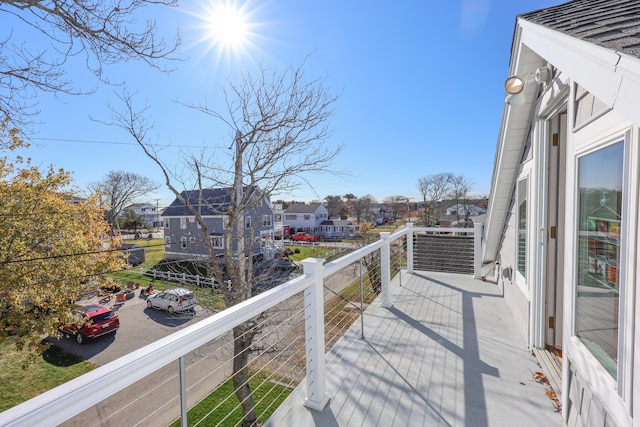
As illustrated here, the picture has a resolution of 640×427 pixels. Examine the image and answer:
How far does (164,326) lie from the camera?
40.2 ft

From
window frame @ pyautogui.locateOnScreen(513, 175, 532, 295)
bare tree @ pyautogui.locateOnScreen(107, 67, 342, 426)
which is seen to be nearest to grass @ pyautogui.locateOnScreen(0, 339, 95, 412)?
bare tree @ pyautogui.locateOnScreen(107, 67, 342, 426)

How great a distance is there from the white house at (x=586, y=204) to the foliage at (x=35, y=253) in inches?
304

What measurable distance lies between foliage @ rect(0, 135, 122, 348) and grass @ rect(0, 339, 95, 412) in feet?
7.67

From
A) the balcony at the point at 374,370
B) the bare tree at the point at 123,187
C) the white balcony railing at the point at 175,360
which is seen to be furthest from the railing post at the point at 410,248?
the bare tree at the point at 123,187

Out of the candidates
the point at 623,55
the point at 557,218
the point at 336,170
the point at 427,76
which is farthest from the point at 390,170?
the point at 623,55

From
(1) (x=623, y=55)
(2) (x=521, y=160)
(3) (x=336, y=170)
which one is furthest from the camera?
(3) (x=336, y=170)

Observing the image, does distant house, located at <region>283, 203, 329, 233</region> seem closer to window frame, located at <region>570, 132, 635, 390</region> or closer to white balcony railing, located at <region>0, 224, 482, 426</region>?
white balcony railing, located at <region>0, 224, 482, 426</region>

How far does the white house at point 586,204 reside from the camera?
1.24 meters

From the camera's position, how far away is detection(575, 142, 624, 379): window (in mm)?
1488

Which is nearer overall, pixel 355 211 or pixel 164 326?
pixel 164 326

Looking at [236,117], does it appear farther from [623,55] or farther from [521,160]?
[623,55]

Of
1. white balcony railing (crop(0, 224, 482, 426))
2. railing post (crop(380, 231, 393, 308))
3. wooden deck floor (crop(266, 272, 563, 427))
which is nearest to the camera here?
white balcony railing (crop(0, 224, 482, 426))

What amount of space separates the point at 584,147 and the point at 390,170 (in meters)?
22.2

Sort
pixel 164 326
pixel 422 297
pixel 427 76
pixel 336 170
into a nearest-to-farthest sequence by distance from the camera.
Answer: pixel 422 297
pixel 336 170
pixel 427 76
pixel 164 326
